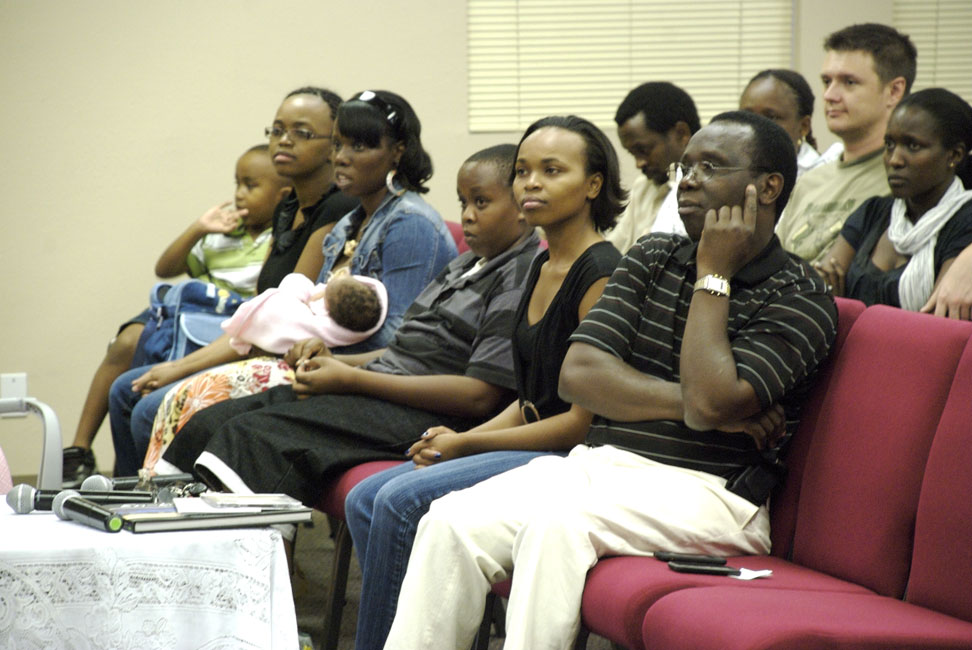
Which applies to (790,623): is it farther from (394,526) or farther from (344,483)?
(344,483)

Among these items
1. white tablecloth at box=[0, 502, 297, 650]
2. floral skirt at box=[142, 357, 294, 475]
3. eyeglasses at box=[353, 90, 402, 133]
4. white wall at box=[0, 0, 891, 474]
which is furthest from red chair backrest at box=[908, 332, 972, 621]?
white wall at box=[0, 0, 891, 474]

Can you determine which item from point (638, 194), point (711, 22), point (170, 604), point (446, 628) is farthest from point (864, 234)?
point (711, 22)

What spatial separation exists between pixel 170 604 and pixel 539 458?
2.68 ft

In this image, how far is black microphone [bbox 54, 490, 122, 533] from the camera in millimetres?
1895

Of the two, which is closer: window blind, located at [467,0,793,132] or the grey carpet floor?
the grey carpet floor

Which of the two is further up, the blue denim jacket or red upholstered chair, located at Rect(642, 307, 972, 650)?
the blue denim jacket

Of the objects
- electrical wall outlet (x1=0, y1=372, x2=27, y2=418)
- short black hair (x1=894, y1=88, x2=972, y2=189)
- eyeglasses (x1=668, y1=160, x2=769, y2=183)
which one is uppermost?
short black hair (x1=894, y1=88, x2=972, y2=189)

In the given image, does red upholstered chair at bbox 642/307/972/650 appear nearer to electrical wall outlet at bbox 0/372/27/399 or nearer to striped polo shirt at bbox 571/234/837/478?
striped polo shirt at bbox 571/234/837/478

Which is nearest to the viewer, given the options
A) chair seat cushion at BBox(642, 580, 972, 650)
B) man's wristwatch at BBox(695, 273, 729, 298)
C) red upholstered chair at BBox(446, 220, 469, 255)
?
chair seat cushion at BBox(642, 580, 972, 650)

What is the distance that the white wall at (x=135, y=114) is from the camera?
5.22m

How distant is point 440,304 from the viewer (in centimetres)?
312

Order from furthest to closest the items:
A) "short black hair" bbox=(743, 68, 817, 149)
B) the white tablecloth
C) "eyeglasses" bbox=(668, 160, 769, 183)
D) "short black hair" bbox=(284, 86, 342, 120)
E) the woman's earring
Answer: "short black hair" bbox=(284, 86, 342, 120) < "short black hair" bbox=(743, 68, 817, 149) < the woman's earring < "eyeglasses" bbox=(668, 160, 769, 183) < the white tablecloth

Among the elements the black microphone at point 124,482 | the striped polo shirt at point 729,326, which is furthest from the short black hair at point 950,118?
the black microphone at point 124,482

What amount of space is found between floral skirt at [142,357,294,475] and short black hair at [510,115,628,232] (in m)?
1.08
